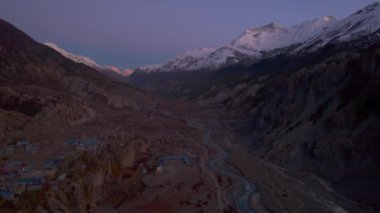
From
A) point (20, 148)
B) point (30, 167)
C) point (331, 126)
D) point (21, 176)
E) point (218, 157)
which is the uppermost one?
point (331, 126)

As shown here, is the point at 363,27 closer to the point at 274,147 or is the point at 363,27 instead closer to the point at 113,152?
the point at 274,147

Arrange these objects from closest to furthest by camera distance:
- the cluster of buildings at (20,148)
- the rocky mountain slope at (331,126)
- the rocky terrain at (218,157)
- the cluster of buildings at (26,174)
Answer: the cluster of buildings at (26,174) → the rocky terrain at (218,157) → the rocky mountain slope at (331,126) → the cluster of buildings at (20,148)

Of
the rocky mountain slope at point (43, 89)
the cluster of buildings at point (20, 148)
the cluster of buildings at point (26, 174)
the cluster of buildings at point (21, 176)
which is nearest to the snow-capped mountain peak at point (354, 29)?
the rocky mountain slope at point (43, 89)

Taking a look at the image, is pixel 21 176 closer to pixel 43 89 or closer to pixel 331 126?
pixel 331 126

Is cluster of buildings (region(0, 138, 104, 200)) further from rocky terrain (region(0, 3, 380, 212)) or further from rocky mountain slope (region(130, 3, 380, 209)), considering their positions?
rocky mountain slope (region(130, 3, 380, 209))

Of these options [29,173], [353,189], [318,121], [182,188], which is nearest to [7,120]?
[29,173]

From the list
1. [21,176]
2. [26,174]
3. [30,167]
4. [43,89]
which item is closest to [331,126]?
[30,167]

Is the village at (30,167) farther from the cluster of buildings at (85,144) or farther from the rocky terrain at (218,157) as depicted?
the rocky terrain at (218,157)

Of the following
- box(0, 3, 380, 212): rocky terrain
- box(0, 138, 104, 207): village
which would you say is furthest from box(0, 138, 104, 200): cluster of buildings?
box(0, 3, 380, 212): rocky terrain
